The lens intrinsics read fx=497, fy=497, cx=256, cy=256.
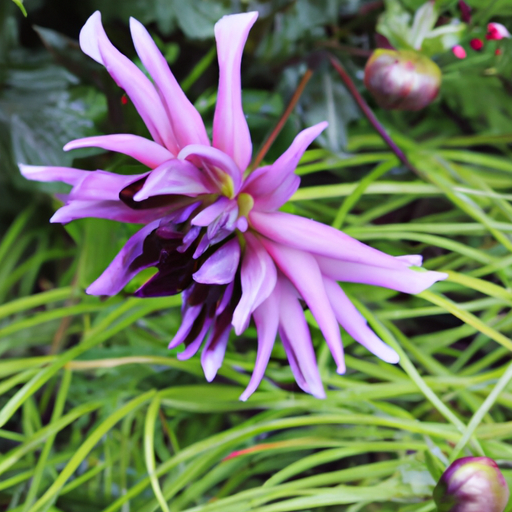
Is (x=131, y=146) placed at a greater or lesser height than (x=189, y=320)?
greater

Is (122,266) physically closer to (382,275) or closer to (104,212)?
(104,212)

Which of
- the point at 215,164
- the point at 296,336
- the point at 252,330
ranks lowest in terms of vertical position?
the point at 252,330

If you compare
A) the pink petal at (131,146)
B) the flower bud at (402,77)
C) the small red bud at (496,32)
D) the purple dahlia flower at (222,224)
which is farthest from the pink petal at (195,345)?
the small red bud at (496,32)

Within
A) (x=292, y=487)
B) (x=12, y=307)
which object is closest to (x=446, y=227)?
(x=292, y=487)

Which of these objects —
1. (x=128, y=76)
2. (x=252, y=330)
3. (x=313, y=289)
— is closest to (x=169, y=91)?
(x=128, y=76)

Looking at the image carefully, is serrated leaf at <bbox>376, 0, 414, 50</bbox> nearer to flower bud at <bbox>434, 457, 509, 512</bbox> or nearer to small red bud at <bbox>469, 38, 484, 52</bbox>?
small red bud at <bbox>469, 38, 484, 52</bbox>

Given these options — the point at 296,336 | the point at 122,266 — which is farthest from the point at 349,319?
the point at 122,266

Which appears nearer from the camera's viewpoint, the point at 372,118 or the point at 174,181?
the point at 174,181
